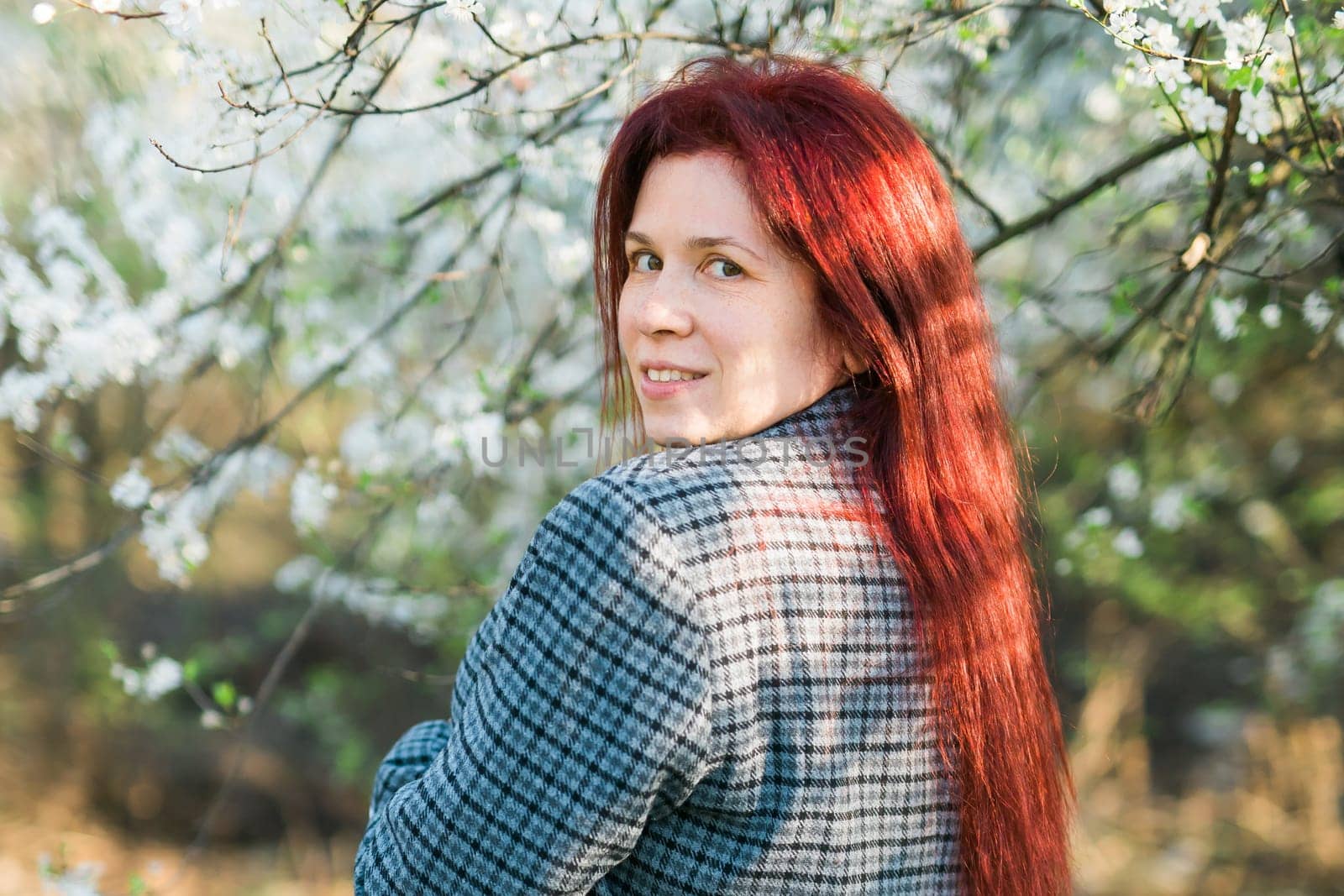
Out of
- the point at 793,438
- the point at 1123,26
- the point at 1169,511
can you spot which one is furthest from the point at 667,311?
the point at 1169,511

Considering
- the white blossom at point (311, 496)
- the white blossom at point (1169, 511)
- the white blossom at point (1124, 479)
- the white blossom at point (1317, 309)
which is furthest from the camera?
the white blossom at point (1169, 511)

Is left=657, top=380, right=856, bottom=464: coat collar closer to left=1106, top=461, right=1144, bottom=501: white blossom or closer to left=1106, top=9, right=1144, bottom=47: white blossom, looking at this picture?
left=1106, top=9, right=1144, bottom=47: white blossom

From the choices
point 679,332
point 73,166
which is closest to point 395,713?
point 73,166

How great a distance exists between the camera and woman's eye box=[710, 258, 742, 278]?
1.18 metres

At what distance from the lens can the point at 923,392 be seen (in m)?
1.20

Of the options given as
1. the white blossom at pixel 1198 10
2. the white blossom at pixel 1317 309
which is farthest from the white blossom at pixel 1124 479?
the white blossom at pixel 1198 10

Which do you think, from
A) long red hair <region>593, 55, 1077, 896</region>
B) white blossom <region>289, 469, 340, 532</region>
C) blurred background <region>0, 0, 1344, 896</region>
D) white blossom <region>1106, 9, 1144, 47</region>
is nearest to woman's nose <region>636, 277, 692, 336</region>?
long red hair <region>593, 55, 1077, 896</region>

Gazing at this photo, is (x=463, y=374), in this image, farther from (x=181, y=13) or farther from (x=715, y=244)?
(x=715, y=244)

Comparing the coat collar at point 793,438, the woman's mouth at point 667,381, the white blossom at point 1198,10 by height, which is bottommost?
the coat collar at point 793,438

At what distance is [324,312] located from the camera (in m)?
3.41

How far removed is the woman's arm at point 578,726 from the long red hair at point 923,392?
29 centimetres

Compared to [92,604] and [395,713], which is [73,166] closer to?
[92,604]

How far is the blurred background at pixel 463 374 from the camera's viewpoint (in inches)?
77.9

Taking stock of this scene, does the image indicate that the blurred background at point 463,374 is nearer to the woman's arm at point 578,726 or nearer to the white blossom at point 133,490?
the white blossom at point 133,490
